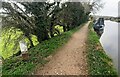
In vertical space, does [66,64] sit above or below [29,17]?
below

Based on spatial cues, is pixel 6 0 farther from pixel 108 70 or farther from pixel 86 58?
pixel 108 70

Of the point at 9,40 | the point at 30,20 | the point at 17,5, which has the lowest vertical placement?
the point at 9,40

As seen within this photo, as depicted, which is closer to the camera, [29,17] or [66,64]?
[66,64]

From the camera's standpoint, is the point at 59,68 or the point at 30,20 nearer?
the point at 59,68

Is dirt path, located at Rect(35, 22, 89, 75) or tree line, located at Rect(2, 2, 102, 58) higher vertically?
tree line, located at Rect(2, 2, 102, 58)

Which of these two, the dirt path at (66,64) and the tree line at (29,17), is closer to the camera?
the dirt path at (66,64)

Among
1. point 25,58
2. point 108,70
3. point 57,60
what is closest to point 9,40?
point 25,58

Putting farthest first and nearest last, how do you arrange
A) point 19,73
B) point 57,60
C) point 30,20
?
point 30,20 < point 57,60 < point 19,73

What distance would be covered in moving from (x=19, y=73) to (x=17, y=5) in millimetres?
10791

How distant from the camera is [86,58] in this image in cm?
1484

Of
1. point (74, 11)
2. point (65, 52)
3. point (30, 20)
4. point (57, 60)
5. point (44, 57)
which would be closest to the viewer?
point (57, 60)

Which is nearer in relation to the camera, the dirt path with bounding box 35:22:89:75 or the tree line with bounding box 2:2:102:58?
the dirt path with bounding box 35:22:89:75

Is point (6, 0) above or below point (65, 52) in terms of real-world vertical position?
above

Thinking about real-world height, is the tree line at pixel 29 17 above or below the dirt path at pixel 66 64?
above
